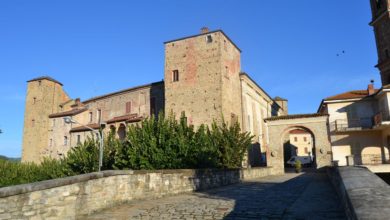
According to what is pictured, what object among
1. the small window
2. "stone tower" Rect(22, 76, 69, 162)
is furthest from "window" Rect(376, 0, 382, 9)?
"stone tower" Rect(22, 76, 69, 162)

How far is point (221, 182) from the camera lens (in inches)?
551

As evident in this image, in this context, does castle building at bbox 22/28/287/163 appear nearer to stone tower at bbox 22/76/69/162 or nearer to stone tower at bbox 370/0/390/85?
stone tower at bbox 22/76/69/162

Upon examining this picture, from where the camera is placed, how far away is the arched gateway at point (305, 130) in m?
25.7

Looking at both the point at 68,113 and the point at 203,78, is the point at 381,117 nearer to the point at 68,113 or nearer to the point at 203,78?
the point at 203,78

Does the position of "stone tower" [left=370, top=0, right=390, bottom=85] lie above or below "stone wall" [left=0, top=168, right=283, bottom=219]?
above

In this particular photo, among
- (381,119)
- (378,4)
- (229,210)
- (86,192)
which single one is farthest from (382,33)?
(86,192)

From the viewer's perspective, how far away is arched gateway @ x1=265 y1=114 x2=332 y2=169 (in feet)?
84.4

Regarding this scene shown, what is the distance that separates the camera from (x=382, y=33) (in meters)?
32.7

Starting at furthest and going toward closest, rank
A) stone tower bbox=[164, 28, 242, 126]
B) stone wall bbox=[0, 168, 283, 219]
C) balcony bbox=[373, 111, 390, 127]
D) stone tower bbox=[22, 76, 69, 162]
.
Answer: stone tower bbox=[22, 76, 69, 162], stone tower bbox=[164, 28, 242, 126], balcony bbox=[373, 111, 390, 127], stone wall bbox=[0, 168, 283, 219]

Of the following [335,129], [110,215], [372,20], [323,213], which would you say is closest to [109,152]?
[110,215]

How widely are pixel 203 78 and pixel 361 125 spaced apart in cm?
1486

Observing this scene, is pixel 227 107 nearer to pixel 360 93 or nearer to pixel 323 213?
pixel 360 93

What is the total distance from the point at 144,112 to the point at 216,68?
10949 millimetres

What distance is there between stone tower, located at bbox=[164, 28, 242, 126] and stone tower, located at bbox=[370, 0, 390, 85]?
15258 millimetres
